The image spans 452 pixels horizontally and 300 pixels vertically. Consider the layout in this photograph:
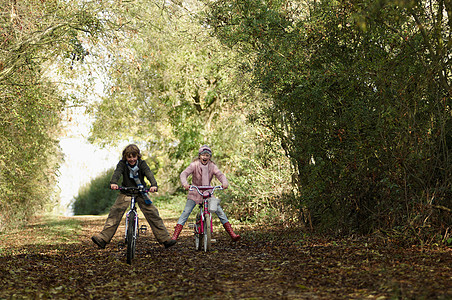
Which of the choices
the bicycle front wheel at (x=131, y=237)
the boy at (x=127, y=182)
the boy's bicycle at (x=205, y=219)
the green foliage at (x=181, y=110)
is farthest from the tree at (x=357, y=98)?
the green foliage at (x=181, y=110)

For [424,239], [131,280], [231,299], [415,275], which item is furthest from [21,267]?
[424,239]

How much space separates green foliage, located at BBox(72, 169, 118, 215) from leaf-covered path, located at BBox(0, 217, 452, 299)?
1032 inches

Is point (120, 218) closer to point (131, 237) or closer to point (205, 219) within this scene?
point (131, 237)

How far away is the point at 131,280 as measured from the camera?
6961mm

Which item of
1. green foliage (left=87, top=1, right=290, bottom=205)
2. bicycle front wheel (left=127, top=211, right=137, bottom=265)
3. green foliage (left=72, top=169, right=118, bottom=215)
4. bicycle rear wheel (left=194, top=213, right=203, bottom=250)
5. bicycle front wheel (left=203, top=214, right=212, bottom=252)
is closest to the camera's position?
bicycle front wheel (left=127, top=211, right=137, bottom=265)

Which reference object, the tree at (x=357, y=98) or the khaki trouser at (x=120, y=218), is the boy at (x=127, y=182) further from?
the tree at (x=357, y=98)

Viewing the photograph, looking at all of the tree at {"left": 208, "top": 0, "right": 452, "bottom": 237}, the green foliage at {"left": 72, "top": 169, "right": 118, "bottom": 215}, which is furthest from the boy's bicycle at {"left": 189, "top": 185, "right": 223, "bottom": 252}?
the green foliage at {"left": 72, "top": 169, "right": 118, "bottom": 215}

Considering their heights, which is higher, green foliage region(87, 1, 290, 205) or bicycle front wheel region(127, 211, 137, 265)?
green foliage region(87, 1, 290, 205)

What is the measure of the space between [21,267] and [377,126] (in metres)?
6.21

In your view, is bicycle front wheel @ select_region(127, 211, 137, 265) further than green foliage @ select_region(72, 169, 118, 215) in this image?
No

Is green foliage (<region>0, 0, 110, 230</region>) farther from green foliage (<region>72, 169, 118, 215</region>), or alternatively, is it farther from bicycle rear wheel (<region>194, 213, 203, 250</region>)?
green foliage (<region>72, 169, 118, 215</region>)

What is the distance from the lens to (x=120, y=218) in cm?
912

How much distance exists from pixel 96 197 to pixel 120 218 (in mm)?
30360

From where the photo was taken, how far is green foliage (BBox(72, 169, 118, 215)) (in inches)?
1431
